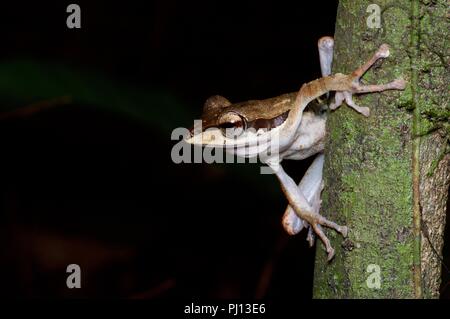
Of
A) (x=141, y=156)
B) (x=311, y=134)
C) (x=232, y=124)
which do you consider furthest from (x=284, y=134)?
(x=141, y=156)

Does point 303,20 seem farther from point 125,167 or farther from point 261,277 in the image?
point 261,277

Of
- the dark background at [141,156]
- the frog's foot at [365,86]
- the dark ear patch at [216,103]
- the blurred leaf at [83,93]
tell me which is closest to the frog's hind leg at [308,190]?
the dark ear patch at [216,103]

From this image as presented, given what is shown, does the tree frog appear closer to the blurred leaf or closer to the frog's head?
the frog's head

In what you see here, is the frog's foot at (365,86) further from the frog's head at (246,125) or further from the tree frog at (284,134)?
the frog's head at (246,125)

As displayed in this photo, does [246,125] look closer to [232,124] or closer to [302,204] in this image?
[232,124]

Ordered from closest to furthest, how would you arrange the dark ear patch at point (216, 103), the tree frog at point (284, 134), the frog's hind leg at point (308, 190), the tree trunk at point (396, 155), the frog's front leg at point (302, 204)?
the tree trunk at point (396, 155)
the frog's front leg at point (302, 204)
the tree frog at point (284, 134)
the frog's hind leg at point (308, 190)
the dark ear patch at point (216, 103)

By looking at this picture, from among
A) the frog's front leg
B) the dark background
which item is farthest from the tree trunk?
the dark background
